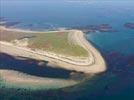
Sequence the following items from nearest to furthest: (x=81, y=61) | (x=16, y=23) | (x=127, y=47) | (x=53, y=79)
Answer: (x=53, y=79) → (x=81, y=61) → (x=127, y=47) → (x=16, y=23)

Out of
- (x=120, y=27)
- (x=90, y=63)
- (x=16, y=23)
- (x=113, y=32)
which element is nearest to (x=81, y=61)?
(x=90, y=63)

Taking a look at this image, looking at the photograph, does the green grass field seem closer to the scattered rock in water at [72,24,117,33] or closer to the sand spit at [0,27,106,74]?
the sand spit at [0,27,106,74]

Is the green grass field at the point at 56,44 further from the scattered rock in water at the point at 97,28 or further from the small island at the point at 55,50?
the scattered rock in water at the point at 97,28

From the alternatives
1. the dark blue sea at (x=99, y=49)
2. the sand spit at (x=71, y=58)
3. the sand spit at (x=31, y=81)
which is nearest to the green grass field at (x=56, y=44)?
the sand spit at (x=71, y=58)

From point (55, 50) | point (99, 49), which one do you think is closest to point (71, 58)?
point (55, 50)

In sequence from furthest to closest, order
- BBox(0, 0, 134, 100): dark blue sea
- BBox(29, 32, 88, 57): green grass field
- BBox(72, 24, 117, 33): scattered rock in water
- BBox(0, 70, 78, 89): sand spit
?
BBox(72, 24, 117, 33): scattered rock in water → BBox(29, 32, 88, 57): green grass field → BBox(0, 70, 78, 89): sand spit → BBox(0, 0, 134, 100): dark blue sea

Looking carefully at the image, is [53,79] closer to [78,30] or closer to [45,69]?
[45,69]

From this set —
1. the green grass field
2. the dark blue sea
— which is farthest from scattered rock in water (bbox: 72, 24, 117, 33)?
the green grass field

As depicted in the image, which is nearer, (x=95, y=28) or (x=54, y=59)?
(x=54, y=59)

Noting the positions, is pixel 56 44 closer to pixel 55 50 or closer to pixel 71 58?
pixel 55 50
